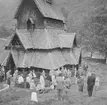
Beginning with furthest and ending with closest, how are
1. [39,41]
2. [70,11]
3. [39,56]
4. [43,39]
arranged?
[70,11] < [39,41] < [43,39] < [39,56]

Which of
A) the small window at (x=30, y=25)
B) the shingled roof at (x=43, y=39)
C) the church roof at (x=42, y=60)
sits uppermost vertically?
the small window at (x=30, y=25)

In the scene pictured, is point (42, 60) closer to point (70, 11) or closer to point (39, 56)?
point (39, 56)

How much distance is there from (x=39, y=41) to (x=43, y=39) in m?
0.61

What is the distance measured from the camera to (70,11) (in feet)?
265

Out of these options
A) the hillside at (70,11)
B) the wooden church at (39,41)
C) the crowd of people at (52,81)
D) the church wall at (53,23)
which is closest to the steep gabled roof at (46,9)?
the wooden church at (39,41)

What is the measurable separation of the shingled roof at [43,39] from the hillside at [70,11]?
22.9 m

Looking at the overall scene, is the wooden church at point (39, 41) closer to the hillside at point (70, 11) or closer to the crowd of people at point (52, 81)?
the crowd of people at point (52, 81)

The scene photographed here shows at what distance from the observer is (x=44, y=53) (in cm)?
2217

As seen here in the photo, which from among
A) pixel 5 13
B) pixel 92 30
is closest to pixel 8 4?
pixel 5 13

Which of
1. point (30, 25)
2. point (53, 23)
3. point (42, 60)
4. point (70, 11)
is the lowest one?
point (42, 60)

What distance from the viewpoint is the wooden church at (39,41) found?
21.8 metres

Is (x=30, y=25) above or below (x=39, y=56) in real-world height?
Result: above

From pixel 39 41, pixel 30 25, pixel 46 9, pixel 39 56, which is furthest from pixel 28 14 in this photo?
pixel 39 56

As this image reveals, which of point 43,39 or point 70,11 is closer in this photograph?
point 43,39
